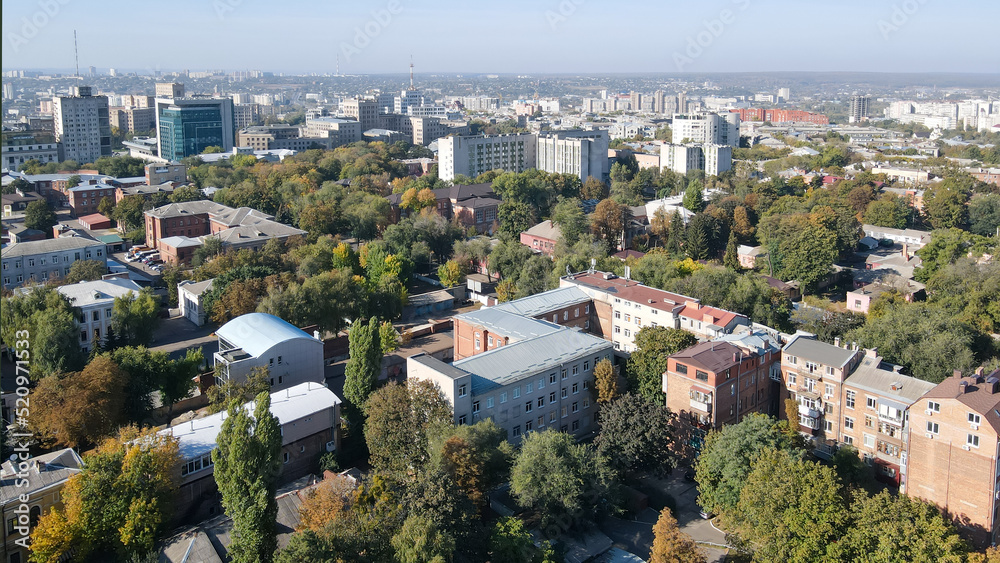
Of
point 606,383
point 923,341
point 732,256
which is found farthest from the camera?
point 732,256

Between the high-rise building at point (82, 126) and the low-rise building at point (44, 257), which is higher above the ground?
the high-rise building at point (82, 126)

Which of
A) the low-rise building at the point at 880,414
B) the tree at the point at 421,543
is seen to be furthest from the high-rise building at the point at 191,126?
the low-rise building at the point at 880,414

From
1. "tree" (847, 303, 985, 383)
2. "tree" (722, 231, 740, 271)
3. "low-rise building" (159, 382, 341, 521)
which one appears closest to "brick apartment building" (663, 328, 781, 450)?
"tree" (847, 303, 985, 383)

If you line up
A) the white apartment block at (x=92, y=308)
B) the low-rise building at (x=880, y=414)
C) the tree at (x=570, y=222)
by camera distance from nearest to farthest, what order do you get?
the low-rise building at (x=880, y=414) → the white apartment block at (x=92, y=308) → the tree at (x=570, y=222)

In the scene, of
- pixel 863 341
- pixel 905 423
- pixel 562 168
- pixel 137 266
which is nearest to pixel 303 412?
pixel 905 423

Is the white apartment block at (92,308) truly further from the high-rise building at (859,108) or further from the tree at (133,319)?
the high-rise building at (859,108)

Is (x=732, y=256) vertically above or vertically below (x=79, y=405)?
above

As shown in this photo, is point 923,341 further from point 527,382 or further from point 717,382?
point 527,382

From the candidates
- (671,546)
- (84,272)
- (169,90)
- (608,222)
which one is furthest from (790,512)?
(169,90)
